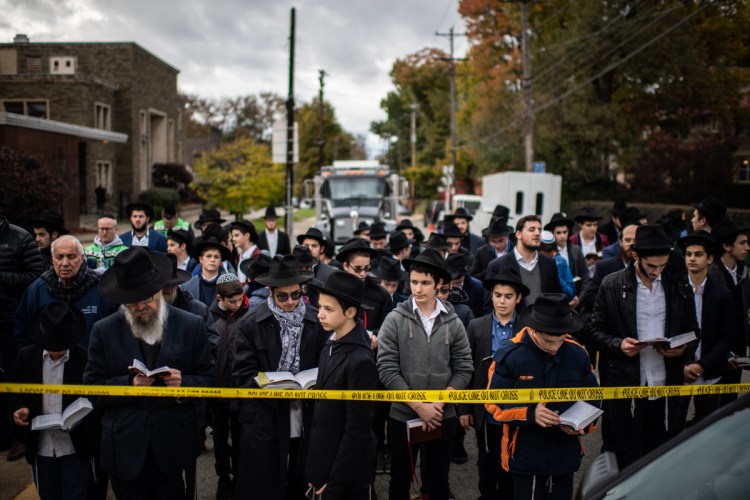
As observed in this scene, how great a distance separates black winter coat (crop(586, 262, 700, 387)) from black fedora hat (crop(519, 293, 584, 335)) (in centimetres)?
132

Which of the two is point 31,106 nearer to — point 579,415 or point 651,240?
point 651,240

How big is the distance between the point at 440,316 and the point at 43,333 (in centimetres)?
280

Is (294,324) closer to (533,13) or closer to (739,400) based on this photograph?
(739,400)

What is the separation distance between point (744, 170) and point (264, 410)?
1389 inches

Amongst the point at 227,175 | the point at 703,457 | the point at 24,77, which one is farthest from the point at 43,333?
the point at 24,77

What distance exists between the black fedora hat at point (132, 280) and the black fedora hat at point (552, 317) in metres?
2.36

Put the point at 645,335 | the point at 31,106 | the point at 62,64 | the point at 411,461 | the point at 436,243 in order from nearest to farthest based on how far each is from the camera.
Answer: the point at 411,461, the point at 645,335, the point at 436,243, the point at 31,106, the point at 62,64

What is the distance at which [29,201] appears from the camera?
1762cm

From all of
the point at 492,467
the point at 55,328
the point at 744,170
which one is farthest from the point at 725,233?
the point at 744,170

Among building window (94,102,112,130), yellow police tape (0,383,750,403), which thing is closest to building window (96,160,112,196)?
building window (94,102,112,130)

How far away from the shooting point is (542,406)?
397 cm

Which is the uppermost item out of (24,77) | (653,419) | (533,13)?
(533,13)

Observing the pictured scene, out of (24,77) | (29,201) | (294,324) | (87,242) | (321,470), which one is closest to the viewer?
(321,470)

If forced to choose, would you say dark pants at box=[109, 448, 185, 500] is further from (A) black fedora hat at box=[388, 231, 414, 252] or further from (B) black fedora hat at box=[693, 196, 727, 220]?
(B) black fedora hat at box=[693, 196, 727, 220]
